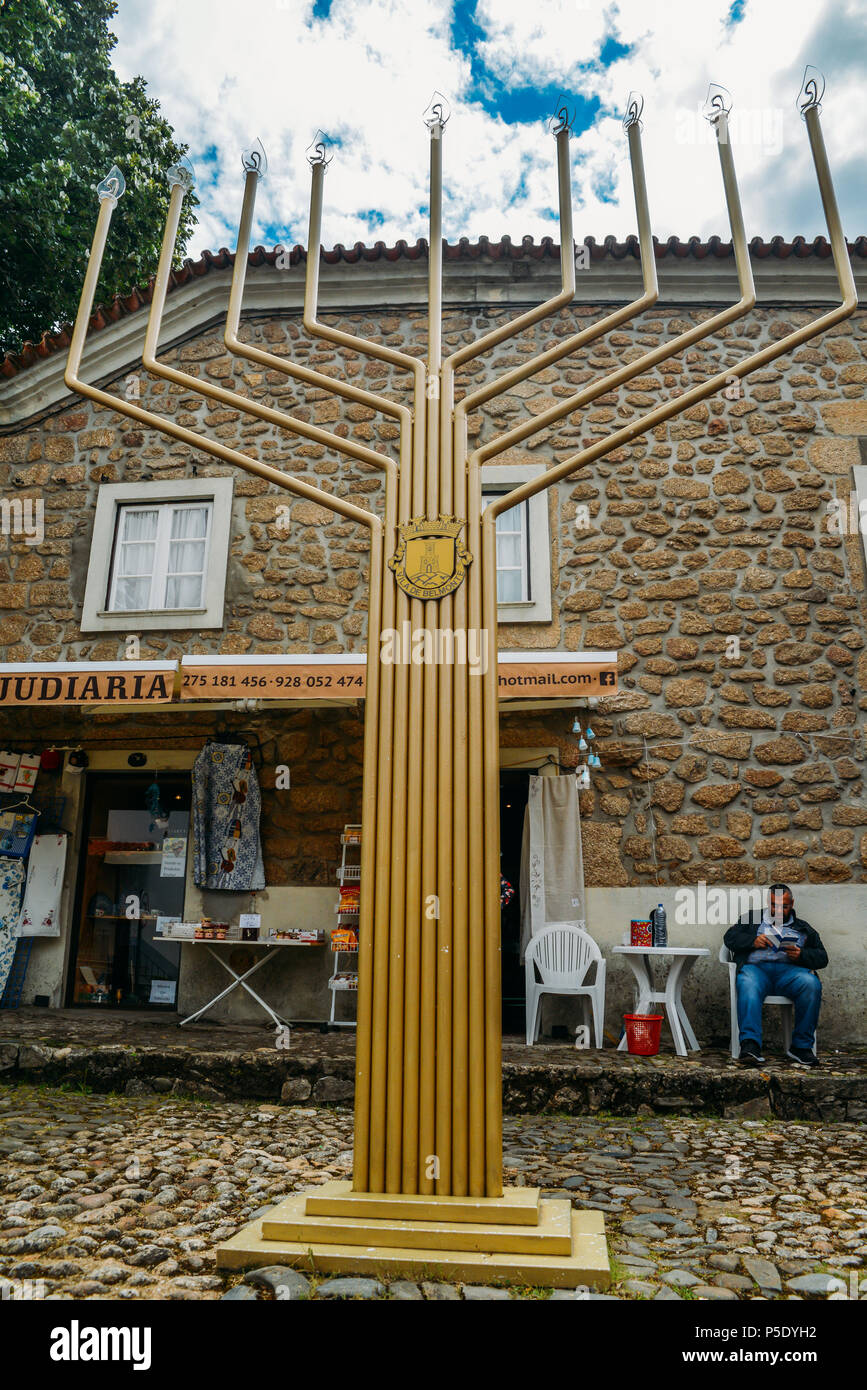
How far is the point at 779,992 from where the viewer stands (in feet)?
19.7

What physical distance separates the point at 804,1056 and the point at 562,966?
1683 mm

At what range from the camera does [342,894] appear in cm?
726

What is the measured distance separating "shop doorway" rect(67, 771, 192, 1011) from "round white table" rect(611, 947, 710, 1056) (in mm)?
3961

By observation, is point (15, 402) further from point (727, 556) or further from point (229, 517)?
point (727, 556)

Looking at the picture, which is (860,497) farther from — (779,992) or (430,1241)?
(430,1241)

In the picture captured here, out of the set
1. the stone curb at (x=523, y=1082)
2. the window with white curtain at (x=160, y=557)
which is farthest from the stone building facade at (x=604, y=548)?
the stone curb at (x=523, y=1082)

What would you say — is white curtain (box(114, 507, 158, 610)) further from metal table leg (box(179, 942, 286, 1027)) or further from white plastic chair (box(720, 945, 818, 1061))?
white plastic chair (box(720, 945, 818, 1061))

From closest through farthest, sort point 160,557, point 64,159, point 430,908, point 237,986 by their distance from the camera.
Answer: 1. point 430,908
2. point 237,986
3. point 160,557
4. point 64,159

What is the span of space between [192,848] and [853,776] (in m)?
5.37

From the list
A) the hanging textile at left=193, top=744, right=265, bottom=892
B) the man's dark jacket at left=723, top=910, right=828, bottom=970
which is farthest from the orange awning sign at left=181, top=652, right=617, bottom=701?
the man's dark jacket at left=723, top=910, right=828, bottom=970

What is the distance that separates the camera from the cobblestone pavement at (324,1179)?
102 inches

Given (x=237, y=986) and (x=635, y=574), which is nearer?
(x=237, y=986)

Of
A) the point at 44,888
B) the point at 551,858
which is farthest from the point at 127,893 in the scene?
the point at 551,858

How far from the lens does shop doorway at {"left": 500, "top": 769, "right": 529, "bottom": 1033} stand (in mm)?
7676
